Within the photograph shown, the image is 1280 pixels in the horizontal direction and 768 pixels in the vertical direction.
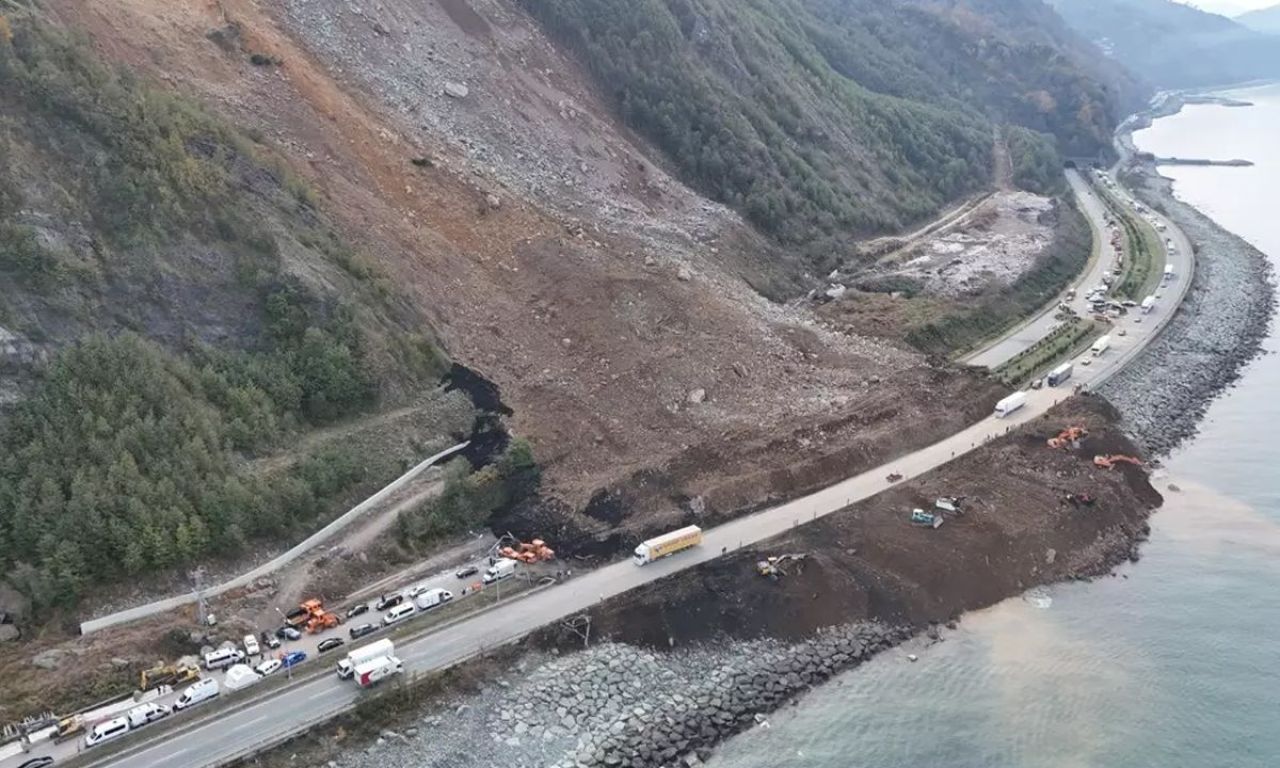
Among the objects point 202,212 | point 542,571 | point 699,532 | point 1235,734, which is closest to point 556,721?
point 542,571

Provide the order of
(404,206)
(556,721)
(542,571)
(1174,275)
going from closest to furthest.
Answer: (556,721)
(542,571)
(404,206)
(1174,275)

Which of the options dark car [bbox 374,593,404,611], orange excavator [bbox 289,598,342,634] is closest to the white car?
orange excavator [bbox 289,598,342,634]

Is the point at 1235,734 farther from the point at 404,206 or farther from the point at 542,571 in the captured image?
the point at 404,206

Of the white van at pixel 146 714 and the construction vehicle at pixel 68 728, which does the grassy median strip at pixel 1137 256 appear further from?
the construction vehicle at pixel 68 728

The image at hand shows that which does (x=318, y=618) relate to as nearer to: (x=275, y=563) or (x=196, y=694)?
(x=275, y=563)

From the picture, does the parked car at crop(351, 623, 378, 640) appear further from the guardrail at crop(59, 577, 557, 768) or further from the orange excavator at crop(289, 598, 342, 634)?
the orange excavator at crop(289, 598, 342, 634)

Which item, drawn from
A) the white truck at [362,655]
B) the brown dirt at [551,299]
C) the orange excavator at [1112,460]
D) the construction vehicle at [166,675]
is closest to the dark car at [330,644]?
the white truck at [362,655]
